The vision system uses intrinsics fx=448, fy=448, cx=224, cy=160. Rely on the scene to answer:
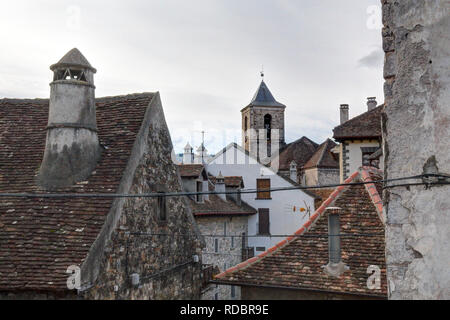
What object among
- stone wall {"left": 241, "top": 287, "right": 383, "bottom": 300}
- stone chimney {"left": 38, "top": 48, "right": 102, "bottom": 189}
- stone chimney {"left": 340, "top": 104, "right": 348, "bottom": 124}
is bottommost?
stone wall {"left": 241, "top": 287, "right": 383, "bottom": 300}

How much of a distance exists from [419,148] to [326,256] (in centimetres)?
547

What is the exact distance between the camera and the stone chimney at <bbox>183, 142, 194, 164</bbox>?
40.3 meters

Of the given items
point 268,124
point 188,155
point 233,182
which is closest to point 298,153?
point 268,124

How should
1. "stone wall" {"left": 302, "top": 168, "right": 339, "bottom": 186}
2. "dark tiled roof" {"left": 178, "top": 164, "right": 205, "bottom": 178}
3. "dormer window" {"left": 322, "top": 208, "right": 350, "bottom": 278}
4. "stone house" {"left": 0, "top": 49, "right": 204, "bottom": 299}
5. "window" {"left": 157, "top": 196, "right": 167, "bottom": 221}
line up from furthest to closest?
"stone wall" {"left": 302, "top": 168, "right": 339, "bottom": 186} → "dark tiled roof" {"left": 178, "top": 164, "right": 205, "bottom": 178} → "window" {"left": 157, "top": 196, "right": 167, "bottom": 221} → "dormer window" {"left": 322, "top": 208, "right": 350, "bottom": 278} → "stone house" {"left": 0, "top": 49, "right": 204, "bottom": 299}

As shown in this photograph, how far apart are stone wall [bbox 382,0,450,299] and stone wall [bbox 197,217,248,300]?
17855 millimetres

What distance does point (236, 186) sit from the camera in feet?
89.5

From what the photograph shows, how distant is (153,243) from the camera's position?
10680 mm

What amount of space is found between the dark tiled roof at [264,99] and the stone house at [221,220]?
2865cm

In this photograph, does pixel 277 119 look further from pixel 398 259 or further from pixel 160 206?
pixel 398 259

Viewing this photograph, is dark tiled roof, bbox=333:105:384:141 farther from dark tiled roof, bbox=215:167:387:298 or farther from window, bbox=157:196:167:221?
window, bbox=157:196:167:221

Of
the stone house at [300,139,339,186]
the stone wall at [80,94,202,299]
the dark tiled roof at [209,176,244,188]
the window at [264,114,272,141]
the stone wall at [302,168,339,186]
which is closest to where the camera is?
the stone wall at [80,94,202,299]

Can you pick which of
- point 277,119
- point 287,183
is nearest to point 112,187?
point 287,183

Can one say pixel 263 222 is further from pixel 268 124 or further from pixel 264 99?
pixel 264 99

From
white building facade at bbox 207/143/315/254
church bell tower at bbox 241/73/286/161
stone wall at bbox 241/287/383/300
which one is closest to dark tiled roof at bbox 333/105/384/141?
white building facade at bbox 207/143/315/254
